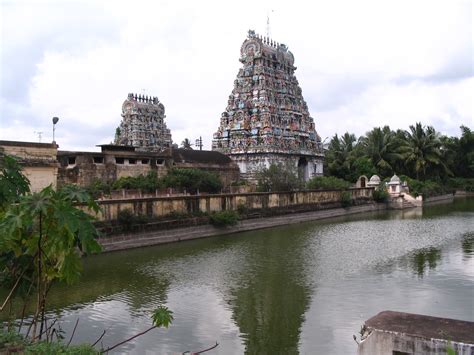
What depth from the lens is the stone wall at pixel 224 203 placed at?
755 inches

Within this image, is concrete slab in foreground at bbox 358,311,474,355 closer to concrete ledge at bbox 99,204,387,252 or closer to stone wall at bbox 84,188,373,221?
concrete ledge at bbox 99,204,387,252

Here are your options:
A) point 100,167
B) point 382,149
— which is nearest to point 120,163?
point 100,167

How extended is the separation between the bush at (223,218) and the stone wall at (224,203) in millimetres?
636

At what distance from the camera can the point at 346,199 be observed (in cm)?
3397

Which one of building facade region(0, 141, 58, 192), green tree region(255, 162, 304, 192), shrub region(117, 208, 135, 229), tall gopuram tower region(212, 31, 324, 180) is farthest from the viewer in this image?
tall gopuram tower region(212, 31, 324, 180)

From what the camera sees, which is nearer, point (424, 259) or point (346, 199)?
point (424, 259)

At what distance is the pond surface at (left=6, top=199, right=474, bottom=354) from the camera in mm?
8523

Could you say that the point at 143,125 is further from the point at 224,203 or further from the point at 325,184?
the point at 224,203

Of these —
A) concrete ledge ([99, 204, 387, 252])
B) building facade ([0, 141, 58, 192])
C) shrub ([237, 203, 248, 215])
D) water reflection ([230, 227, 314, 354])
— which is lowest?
water reflection ([230, 227, 314, 354])

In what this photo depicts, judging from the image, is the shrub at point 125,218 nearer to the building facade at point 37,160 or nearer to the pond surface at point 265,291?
the pond surface at point 265,291

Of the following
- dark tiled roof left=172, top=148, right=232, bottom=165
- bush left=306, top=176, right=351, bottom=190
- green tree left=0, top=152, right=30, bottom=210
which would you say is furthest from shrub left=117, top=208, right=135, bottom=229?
bush left=306, top=176, right=351, bottom=190

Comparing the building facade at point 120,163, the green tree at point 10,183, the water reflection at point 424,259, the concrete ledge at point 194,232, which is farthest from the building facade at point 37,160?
the green tree at point 10,183

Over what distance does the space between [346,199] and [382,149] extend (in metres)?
17.5

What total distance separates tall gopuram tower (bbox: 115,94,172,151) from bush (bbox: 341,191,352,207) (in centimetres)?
2235
